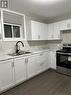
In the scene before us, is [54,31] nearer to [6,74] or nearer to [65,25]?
[65,25]

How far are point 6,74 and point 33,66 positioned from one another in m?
1.07

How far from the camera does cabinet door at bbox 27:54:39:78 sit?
2828mm

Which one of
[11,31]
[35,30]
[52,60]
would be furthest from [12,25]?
[52,60]

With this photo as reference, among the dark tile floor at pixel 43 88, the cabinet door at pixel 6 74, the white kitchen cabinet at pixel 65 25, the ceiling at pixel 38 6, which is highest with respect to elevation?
the ceiling at pixel 38 6

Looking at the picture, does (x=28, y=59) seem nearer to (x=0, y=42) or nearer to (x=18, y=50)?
(x=18, y=50)

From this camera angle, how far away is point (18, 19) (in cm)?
318

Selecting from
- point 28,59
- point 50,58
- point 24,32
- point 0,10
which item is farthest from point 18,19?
point 50,58

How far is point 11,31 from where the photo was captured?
3.02 m

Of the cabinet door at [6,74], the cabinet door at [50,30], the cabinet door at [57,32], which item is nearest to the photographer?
the cabinet door at [6,74]

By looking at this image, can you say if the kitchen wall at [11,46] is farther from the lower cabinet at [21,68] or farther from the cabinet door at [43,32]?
the lower cabinet at [21,68]

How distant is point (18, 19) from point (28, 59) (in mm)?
1595

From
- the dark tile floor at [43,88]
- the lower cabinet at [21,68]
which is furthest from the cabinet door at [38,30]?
the dark tile floor at [43,88]

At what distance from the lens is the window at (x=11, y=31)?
2.85 metres

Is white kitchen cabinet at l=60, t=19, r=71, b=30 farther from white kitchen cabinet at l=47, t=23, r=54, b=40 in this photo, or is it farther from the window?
the window
